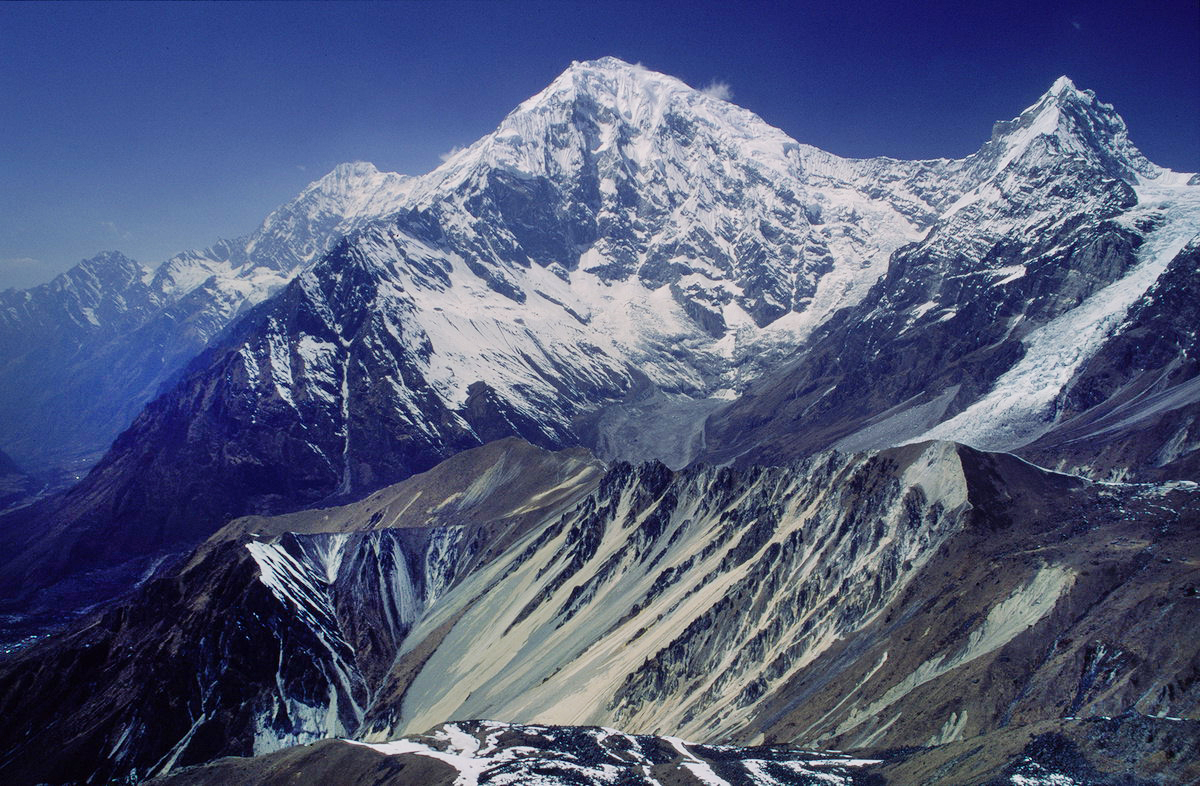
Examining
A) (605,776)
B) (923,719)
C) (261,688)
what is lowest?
(923,719)

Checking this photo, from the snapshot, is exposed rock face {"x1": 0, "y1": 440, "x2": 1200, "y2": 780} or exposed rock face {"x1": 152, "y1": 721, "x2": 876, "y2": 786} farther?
exposed rock face {"x1": 0, "y1": 440, "x2": 1200, "y2": 780}

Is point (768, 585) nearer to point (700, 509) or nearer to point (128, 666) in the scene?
point (700, 509)

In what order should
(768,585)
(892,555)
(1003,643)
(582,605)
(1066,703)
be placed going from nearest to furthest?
(1066,703) → (1003,643) → (892,555) → (768,585) → (582,605)

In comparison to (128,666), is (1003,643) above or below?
below

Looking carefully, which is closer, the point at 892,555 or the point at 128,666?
the point at 892,555

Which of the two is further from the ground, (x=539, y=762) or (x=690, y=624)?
(x=539, y=762)

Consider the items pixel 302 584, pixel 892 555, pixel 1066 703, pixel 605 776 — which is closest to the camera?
pixel 1066 703

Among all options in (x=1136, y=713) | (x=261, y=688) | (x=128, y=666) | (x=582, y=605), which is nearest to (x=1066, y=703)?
(x=1136, y=713)

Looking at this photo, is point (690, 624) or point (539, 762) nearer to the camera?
point (539, 762)

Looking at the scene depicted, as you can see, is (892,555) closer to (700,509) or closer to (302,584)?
(700,509)

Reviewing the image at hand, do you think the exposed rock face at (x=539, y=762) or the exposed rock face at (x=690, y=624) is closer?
the exposed rock face at (x=539, y=762)
